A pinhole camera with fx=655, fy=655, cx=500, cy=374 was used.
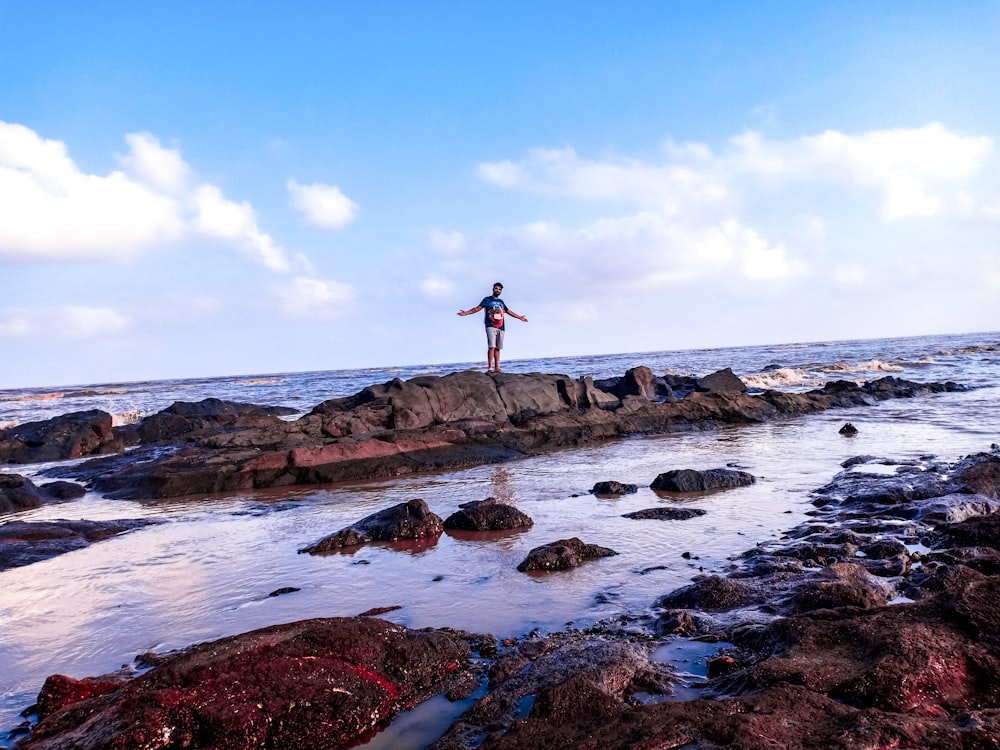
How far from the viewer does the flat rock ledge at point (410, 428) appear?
11180mm

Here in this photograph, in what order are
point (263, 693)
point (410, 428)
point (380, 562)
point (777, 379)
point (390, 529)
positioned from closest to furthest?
point (263, 693)
point (380, 562)
point (390, 529)
point (410, 428)
point (777, 379)

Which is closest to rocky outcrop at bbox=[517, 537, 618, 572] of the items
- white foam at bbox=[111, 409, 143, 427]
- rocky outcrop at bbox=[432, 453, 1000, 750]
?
rocky outcrop at bbox=[432, 453, 1000, 750]

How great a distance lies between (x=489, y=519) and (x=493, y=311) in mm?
10224

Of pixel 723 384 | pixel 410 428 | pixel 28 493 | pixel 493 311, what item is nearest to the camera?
pixel 28 493

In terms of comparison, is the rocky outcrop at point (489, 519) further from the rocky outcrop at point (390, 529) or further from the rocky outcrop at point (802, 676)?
the rocky outcrop at point (802, 676)

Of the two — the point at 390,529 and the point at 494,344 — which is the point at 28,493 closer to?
the point at 390,529

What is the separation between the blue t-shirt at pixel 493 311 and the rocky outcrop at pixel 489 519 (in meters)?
9.92

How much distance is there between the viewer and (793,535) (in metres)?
5.76

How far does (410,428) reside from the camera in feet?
46.4

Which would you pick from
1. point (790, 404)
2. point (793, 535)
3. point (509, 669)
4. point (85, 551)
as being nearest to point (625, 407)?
point (790, 404)

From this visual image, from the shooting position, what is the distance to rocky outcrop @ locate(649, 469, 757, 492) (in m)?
8.17

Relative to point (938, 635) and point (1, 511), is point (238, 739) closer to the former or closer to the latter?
point (938, 635)

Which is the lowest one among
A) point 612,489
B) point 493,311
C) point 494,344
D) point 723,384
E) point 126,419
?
point 612,489

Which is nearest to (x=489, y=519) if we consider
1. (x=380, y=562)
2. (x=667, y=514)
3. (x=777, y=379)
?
(x=380, y=562)
